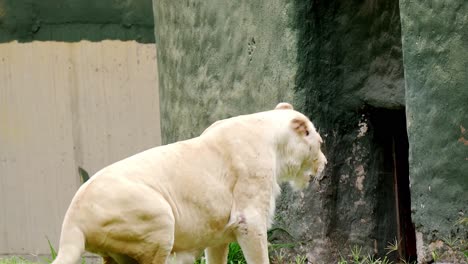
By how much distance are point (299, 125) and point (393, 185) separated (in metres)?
1.98

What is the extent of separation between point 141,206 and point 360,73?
2.78m

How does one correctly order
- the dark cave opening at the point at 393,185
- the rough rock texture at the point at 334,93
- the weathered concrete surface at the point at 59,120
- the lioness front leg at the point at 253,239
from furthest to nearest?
the weathered concrete surface at the point at 59,120 → the dark cave opening at the point at 393,185 → the rough rock texture at the point at 334,93 → the lioness front leg at the point at 253,239

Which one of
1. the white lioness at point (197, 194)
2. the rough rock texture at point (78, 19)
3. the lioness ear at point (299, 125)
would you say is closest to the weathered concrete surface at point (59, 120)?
the rough rock texture at point (78, 19)

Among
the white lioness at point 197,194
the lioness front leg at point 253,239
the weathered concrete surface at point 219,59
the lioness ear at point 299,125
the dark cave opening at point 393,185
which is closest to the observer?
the white lioness at point 197,194

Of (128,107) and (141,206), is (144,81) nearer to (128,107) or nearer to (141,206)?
(128,107)

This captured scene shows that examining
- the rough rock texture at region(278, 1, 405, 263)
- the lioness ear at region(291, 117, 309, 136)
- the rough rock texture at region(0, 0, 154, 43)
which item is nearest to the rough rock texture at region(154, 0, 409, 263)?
the rough rock texture at region(278, 1, 405, 263)

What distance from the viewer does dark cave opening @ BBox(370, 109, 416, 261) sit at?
9.18 metres

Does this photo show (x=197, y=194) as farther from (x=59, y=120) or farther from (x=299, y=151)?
(x=59, y=120)

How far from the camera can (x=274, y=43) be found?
9.01 metres

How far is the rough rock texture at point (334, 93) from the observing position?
883 cm

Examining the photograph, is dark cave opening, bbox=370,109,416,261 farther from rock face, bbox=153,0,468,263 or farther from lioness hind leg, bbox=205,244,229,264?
lioness hind leg, bbox=205,244,229,264

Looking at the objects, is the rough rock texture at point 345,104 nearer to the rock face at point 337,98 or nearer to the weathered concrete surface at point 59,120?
the rock face at point 337,98

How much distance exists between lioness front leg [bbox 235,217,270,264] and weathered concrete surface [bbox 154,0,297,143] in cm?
180

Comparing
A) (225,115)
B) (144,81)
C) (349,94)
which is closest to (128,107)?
(144,81)
